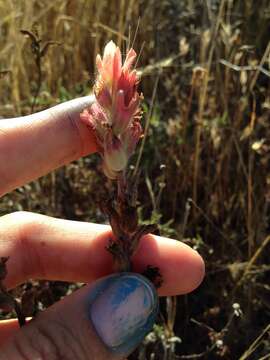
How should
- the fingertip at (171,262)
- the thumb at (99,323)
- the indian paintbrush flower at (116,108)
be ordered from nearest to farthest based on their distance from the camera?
the indian paintbrush flower at (116,108), the thumb at (99,323), the fingertip at (171,262)

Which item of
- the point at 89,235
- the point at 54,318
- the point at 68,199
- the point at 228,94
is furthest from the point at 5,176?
the point at 228,94

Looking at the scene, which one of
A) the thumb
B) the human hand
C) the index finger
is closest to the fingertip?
the human hand

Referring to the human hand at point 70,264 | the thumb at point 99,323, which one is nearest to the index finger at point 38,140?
the human hand at point 70,264

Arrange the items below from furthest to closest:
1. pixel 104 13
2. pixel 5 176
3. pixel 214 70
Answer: pixel 104 13 → pixel 214 70 → pixel 5 176

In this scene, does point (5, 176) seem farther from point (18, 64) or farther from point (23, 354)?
point (18, 64)

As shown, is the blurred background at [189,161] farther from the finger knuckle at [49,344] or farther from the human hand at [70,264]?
the finger knuckle at [49,344]

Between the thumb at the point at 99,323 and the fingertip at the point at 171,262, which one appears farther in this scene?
the fingertip at the point at 171,262
